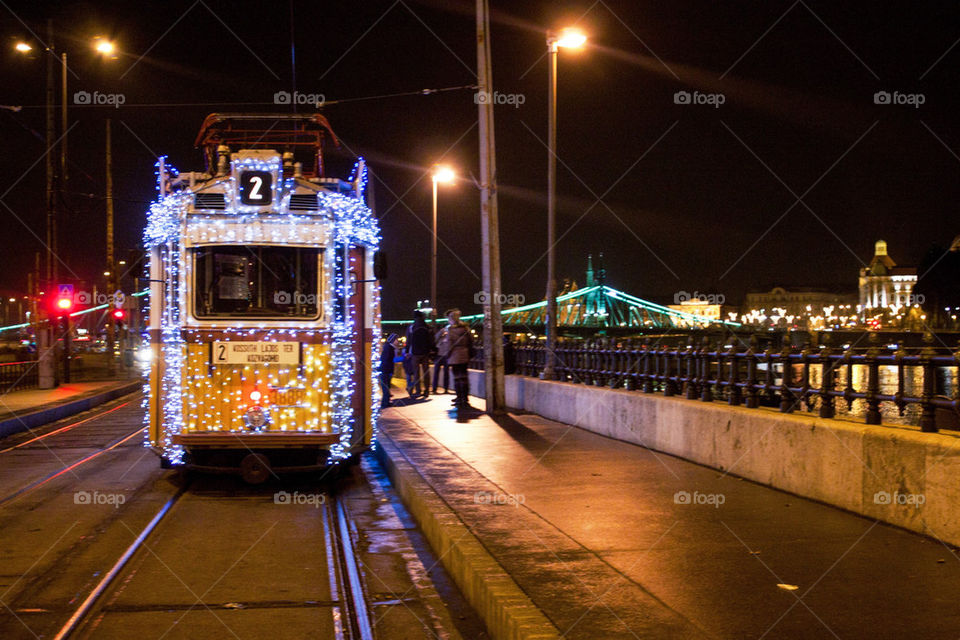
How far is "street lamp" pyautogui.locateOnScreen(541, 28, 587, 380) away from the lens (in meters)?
17.6

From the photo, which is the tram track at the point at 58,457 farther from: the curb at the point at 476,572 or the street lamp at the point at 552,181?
the street lamp at the point at 552,181

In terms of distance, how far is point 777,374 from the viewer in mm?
9828

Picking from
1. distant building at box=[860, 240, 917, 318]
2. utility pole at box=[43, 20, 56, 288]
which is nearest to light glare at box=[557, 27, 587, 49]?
utility pole at box=[43, 20, 56, 288]

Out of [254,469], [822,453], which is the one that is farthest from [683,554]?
[254,469]

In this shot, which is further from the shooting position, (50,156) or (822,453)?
(50,156)

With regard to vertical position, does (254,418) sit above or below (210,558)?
above

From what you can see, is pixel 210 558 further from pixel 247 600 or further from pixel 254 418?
pixel 254 418

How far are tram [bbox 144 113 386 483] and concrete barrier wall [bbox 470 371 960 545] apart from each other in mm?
3835

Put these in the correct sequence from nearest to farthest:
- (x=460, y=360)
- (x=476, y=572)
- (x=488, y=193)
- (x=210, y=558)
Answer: (x=476, y=572) → (x=210, y=558) → (x=488, y=193) → (x=460, y=360)

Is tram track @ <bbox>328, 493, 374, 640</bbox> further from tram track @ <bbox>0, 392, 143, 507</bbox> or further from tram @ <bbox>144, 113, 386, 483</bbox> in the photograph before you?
tram track @ <bbox>0, 392, 143, 507</bbox>

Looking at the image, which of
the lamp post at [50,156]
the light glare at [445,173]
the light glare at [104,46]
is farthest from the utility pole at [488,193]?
the light glare at [445,173]

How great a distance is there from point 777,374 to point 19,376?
23.1 m

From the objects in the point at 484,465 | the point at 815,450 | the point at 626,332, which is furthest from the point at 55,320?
the point at 626,332

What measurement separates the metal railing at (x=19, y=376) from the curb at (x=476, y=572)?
19506 millimetres
